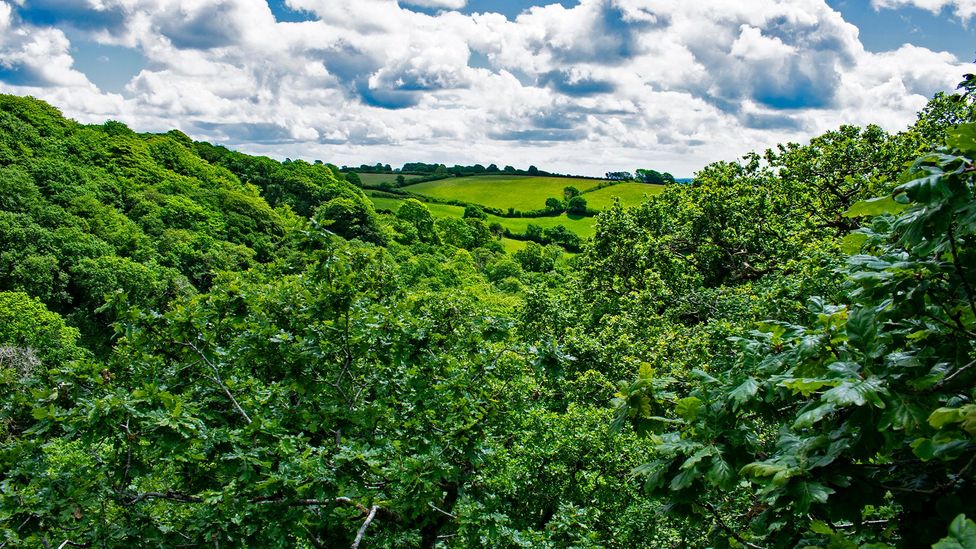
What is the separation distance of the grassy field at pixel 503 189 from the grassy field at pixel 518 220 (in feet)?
22.7

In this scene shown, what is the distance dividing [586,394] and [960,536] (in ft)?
45.9

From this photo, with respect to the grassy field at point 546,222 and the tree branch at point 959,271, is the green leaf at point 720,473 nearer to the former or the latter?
the tree branch at point 959,271

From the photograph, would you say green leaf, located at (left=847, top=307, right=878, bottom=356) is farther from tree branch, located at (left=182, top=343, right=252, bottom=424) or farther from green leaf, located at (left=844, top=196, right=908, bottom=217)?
tree branch, located at (left=182, top=343, right=252, bottom=424)

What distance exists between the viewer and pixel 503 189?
128m

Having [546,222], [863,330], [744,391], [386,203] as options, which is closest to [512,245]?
[546,222]

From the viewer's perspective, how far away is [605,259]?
893 inches

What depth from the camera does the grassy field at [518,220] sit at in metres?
99.6

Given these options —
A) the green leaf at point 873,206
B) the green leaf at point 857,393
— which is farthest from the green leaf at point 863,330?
the green leaf at point 873,206

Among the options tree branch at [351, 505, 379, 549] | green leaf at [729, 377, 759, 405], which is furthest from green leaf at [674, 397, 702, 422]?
tree branch at [351, 505, 379, 549]

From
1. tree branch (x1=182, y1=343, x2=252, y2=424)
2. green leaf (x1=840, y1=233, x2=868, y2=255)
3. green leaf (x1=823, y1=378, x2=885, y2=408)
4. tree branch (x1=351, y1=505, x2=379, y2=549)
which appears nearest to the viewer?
green leaf (x1=823, y1=378, x2=885, y2=408)

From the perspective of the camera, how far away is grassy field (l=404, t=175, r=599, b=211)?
118750mm

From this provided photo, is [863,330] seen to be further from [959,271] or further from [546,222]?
[546,222]

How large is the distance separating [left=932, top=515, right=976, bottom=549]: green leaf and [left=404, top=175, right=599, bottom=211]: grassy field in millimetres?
112839

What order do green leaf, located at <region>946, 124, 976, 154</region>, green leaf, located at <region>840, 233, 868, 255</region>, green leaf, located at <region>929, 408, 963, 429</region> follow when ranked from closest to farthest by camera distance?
green leaf, located at <region>929, 408, 963, 429</region> → green leaf, located at <region>946, 124, 976, 154</region> → green leaf, located at <region>840, 233, 868, 255</region>
